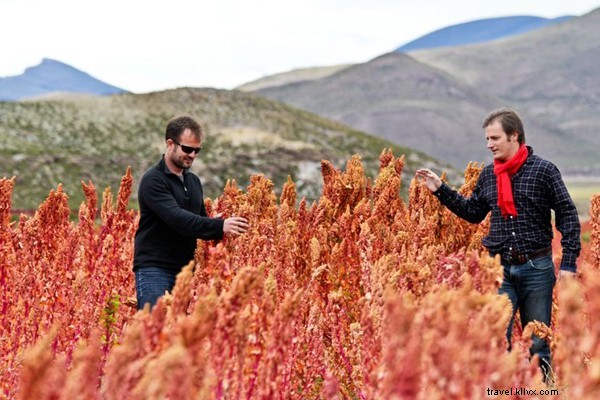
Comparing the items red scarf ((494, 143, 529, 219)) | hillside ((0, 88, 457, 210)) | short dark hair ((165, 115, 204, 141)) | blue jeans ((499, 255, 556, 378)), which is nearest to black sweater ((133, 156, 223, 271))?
short dark hair ((165, 115, 204, 141))

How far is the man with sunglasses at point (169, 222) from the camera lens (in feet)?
13.8

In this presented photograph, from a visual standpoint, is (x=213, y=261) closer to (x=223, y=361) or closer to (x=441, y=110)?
(x=223, y=361)

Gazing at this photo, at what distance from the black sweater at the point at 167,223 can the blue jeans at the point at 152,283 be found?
0.04m

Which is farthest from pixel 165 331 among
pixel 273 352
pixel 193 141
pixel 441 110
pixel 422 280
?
pixel 441 110

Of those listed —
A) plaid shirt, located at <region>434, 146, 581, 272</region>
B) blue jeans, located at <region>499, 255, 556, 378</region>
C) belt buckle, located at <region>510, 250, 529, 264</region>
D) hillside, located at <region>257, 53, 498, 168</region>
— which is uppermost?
hillside, located at <region>257, 53, 498, 168</region>

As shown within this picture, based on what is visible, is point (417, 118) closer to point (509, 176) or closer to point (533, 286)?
point (509, 176)

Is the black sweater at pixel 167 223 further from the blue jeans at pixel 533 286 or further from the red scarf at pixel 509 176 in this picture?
the blue jeans at pixel 533 286

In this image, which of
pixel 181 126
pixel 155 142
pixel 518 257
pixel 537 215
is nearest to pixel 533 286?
pixel 518 257

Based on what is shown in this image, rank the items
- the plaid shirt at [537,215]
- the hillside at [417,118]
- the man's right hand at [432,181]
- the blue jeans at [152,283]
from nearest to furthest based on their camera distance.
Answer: the blue jeans at [152,283], the plaid shirt at [537,215], the man's right hand at [432,181], the hillside at [417,118]

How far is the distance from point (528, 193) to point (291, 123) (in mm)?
42160

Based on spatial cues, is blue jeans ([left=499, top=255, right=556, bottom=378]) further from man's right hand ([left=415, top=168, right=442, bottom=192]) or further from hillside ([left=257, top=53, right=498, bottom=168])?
hillside ([left=257, top=53, right=498, bottom=168])

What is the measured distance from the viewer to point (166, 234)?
4.48m

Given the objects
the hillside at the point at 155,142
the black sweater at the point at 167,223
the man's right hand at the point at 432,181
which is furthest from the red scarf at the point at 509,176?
the hillside at the point at 155,142

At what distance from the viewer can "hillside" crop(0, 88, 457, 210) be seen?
28.9 meters
